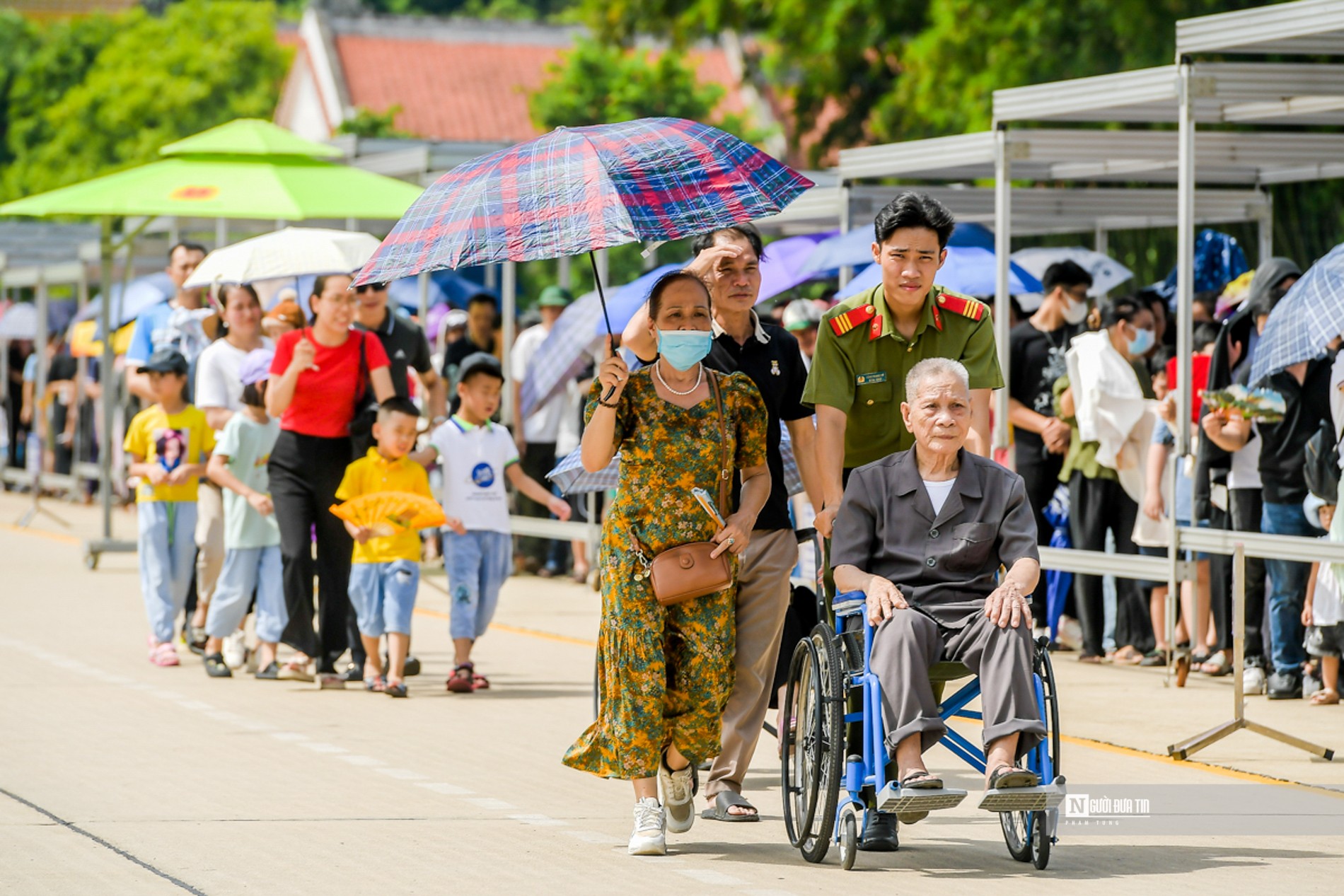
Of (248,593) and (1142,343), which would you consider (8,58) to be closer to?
(248,593)

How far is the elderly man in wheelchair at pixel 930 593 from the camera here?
262 inches

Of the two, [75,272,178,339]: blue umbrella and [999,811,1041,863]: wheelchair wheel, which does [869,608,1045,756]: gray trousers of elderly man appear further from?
[75,272,178,339]: blue umbrella

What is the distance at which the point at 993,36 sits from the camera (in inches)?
979

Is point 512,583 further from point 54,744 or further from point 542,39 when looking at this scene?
point 542,39

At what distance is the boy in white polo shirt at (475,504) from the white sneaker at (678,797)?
13.1 feet

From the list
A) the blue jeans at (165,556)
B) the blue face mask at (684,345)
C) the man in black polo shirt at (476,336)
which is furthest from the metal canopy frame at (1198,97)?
the man in black polo shirt at (476,336)

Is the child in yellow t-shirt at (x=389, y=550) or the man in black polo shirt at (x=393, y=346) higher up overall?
the man in black polo shirt at (x=393, y=346)

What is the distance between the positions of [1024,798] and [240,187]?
352 inches

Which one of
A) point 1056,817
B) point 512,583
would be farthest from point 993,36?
point 1056,817

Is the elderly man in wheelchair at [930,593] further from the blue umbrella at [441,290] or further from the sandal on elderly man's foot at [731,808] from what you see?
the blue umbrella at [441,290]

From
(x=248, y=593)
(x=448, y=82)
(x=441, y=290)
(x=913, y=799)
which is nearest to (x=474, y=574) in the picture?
(x=248, y=593)

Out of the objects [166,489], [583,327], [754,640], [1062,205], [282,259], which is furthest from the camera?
[583,327]

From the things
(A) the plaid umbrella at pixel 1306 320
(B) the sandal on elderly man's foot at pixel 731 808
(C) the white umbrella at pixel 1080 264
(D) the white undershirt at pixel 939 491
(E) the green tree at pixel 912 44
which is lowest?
(B) the sandal on elderly man's foot at pixel 731 808

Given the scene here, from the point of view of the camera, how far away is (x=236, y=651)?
12.3m
